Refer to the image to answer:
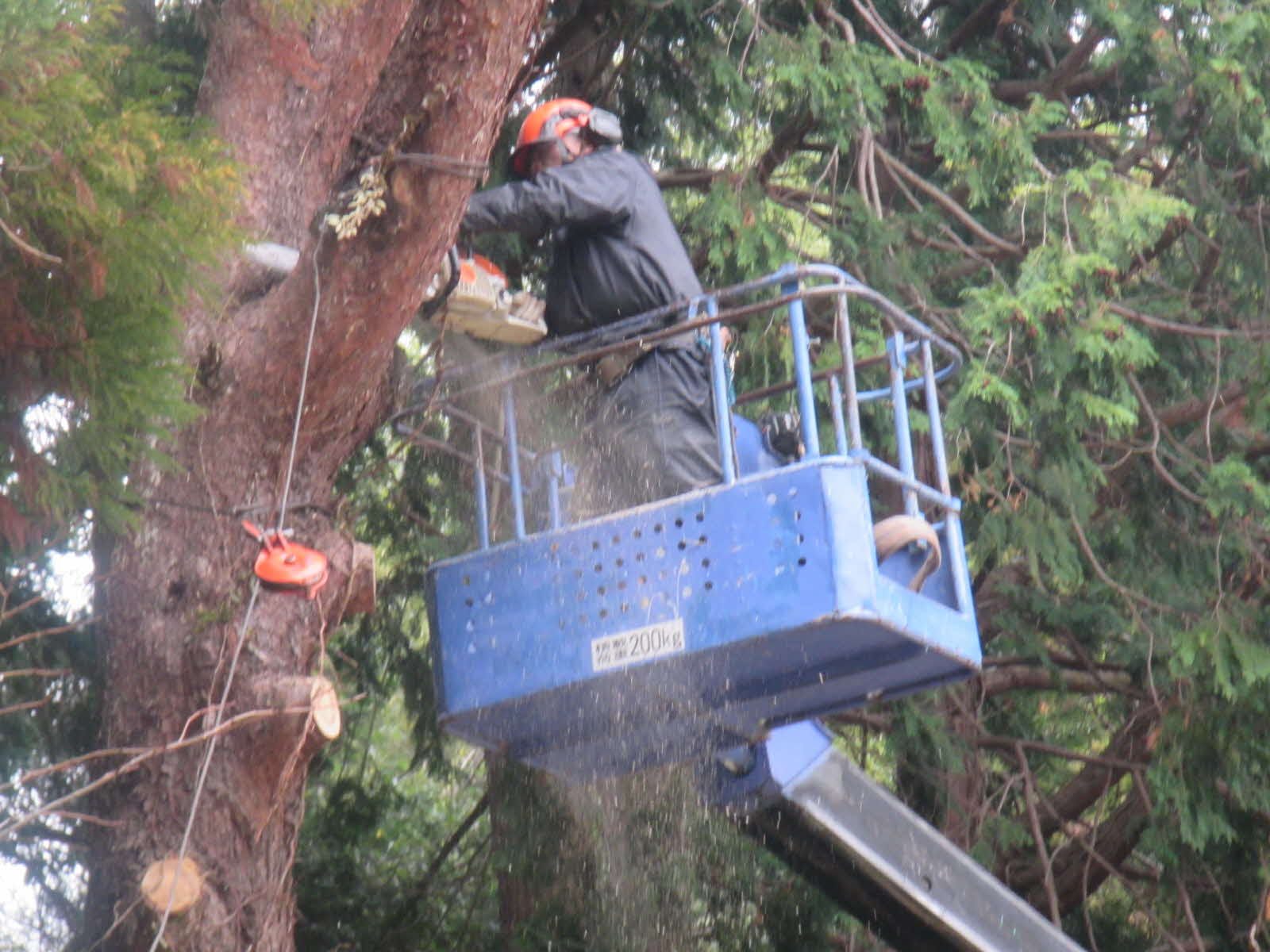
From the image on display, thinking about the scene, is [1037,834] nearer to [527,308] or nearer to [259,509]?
[527,308]

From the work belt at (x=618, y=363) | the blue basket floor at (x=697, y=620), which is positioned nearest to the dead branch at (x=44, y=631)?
the blue basket floor at (x=697, y=620)

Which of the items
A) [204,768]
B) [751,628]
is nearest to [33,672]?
[204,768]

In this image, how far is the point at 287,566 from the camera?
482 centimetres

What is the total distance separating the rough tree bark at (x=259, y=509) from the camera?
5035mm

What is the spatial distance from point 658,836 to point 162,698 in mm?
3880

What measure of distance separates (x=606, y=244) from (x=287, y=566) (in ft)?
6.02

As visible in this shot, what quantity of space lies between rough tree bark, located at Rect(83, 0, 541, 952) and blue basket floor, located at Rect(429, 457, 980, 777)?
1.70ft

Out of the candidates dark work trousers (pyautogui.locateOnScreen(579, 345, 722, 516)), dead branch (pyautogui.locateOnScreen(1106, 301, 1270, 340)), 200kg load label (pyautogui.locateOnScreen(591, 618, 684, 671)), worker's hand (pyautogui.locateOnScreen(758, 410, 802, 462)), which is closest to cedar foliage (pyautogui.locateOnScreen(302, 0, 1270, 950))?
dead branch (pyautogui.locateOnScreen(1106, 301, 1270, 340))

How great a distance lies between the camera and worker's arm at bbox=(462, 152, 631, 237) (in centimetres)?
571

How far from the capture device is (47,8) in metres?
3.85

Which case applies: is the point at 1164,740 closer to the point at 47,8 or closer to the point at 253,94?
the point at 253,94

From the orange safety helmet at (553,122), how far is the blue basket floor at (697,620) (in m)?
1.44

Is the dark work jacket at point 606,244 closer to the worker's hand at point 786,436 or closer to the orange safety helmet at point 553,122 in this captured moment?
the orange safety helmet at point 553,122

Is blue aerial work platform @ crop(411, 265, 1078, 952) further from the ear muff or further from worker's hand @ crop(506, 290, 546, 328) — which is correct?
the ear muff
